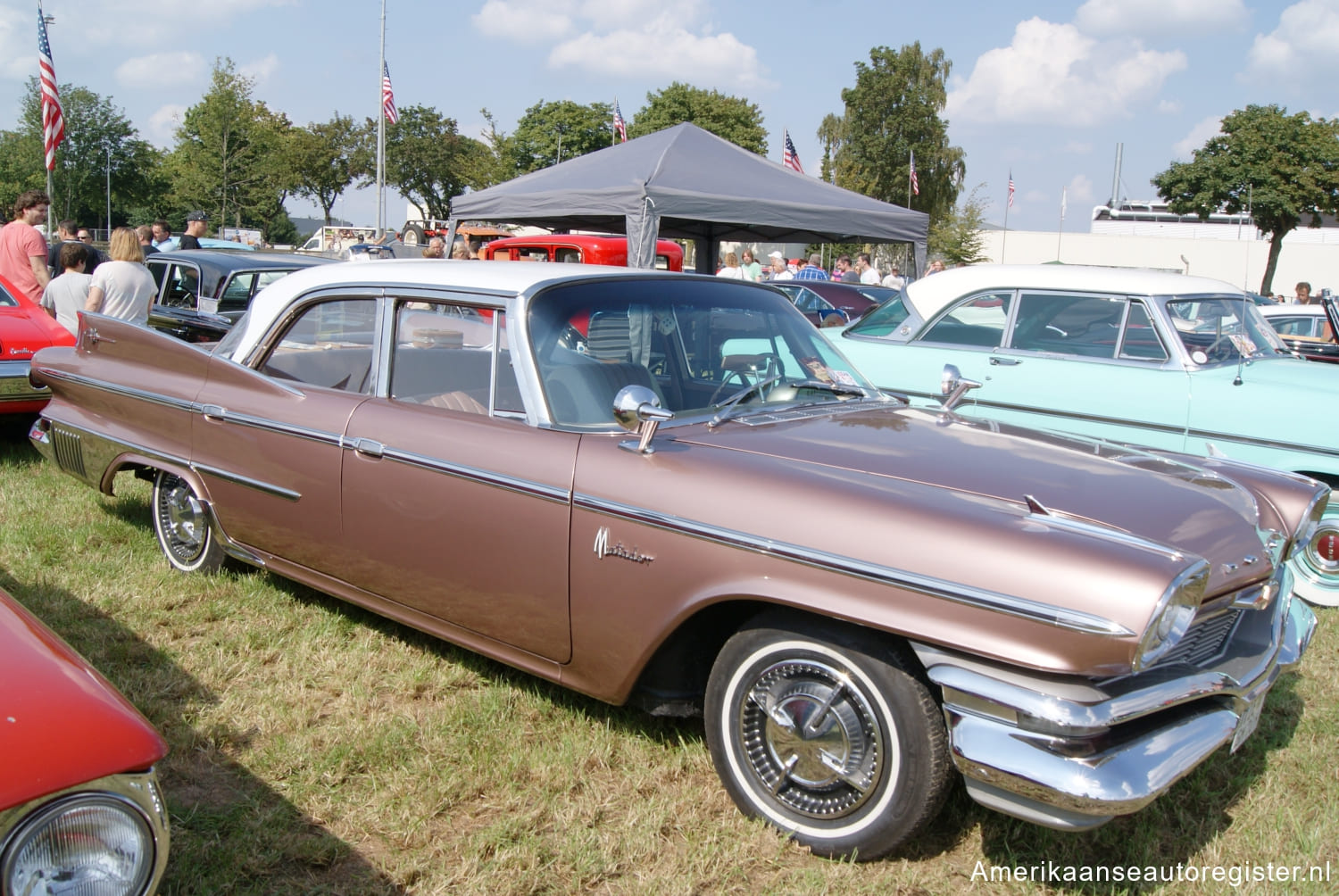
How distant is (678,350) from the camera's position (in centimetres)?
334

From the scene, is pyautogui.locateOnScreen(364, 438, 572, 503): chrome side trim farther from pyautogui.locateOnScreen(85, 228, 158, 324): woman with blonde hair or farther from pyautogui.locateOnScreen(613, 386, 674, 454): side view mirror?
pyautogui.locateOnScreen(85, 228, 158, 324): woman with blonde hair

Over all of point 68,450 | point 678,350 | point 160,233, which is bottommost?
point 68,450

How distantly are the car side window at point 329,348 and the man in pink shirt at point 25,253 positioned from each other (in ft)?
15.2

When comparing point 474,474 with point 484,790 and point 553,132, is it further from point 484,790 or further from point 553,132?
point 553,132

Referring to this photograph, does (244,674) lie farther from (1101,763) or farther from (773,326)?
(1101,763)

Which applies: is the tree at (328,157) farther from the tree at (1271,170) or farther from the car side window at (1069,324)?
the car side window at (1069,324)

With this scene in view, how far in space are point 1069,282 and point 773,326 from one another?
3.10m

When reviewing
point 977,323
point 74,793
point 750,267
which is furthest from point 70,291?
point 750,267

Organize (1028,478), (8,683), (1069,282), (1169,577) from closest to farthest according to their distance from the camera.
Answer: (8,683) → (1169,577) → (1028,478) → (1069,282)

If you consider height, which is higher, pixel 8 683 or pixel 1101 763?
pixel 8 683

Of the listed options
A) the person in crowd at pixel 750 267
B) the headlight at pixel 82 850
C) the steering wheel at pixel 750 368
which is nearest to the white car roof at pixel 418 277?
the steering wheel at pixel 750 368

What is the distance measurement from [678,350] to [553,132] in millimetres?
61851

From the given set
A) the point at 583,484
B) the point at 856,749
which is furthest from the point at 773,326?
the point at 856,749

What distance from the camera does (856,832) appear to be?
2.46m
